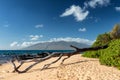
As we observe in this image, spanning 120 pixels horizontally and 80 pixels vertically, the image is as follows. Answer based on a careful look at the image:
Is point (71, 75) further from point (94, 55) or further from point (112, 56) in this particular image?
point (94, 55)

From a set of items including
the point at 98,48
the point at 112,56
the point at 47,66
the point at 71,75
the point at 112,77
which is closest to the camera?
the point at 112,77

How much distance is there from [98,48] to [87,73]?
9.80m

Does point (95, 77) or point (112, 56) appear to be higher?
point (112, 56)

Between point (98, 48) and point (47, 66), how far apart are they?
710cm

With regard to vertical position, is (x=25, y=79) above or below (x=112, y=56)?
below

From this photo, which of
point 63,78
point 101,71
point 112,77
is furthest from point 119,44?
point 63,78

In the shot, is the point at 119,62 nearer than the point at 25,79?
No

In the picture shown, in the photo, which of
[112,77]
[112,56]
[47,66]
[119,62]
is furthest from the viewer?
[47,66]

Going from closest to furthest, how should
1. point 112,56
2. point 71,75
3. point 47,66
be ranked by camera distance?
point 71,75 < point 112,56 < point 47,66

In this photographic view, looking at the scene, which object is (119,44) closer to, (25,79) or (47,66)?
(47,66)

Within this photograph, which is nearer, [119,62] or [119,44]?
[119,62]

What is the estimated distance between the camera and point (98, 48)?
80.8ft

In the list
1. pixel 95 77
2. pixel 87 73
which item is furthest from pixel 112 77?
pixel 87 73

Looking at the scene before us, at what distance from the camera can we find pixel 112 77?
13.8 meters
